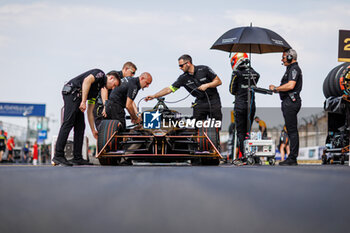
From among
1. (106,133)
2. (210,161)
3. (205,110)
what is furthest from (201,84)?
(106,133)

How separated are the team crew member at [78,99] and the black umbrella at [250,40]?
2.31 m

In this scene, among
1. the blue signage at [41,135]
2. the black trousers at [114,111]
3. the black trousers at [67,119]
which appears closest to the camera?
the black trousers at [67,119]

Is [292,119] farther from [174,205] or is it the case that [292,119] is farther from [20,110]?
[20,110]

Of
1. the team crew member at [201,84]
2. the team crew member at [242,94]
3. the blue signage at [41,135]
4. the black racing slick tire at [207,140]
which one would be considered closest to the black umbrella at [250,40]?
the team crew member at [242,94]

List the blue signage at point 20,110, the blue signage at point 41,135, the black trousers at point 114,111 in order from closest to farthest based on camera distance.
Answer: the black trousers at point 114,111 < the blue signage at point 41,135 < the blue signage at point 20,110

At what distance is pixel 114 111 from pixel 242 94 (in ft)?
7.17

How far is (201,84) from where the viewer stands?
27.9 ft

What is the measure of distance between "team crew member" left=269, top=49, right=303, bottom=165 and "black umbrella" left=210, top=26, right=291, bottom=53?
45cm

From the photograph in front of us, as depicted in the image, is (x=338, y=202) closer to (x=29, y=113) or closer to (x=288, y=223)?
(x=288, y=223)

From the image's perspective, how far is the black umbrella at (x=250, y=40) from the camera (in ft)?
27.4

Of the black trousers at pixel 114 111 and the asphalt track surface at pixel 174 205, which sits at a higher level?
the black trousers at pixel 114 111

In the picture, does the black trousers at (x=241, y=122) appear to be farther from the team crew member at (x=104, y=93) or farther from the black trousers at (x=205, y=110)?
the team crew member at (x=104, y=93)

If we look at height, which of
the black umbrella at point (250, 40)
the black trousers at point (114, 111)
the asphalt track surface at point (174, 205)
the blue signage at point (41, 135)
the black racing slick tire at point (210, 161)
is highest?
the black umbrella at point (250, 40)

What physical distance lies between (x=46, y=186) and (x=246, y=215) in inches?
43.5
